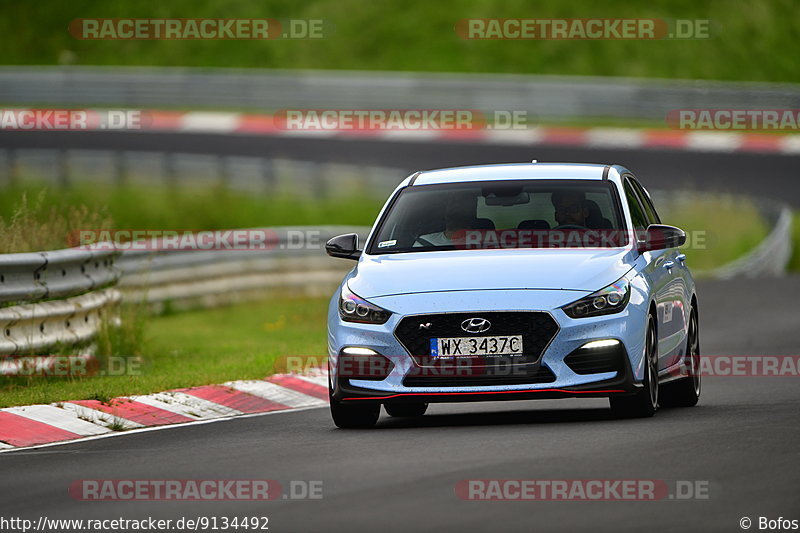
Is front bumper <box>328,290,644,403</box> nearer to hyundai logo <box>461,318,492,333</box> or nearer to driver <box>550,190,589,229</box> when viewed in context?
hyundai logo <box>461,318,492,333</box>

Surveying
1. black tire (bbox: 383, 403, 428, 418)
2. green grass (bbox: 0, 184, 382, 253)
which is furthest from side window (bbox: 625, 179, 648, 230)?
green grass (bbox: 0, 184, 382, 253)

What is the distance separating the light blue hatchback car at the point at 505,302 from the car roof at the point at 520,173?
0.03m

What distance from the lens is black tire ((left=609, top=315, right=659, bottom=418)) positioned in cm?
1081

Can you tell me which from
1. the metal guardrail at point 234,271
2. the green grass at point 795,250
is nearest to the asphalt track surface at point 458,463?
the metal guardrail at point 234,271

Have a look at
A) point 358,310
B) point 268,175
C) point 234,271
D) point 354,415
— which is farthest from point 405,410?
point 268,175

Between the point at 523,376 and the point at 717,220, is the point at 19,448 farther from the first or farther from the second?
the point at 717,220

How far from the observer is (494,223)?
1170cm

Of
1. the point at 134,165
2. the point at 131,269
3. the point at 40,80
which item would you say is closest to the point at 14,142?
the point at 40,80

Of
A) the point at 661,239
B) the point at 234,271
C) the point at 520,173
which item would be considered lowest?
the point at 234,271

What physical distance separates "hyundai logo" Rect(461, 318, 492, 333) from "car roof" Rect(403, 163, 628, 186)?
170cm

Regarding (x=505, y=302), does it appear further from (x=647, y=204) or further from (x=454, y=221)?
(x=647, y=204)

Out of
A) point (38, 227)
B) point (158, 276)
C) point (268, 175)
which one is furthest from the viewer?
point (268, 175)

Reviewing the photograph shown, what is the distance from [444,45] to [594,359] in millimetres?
38788

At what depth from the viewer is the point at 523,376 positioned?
1041 cm
